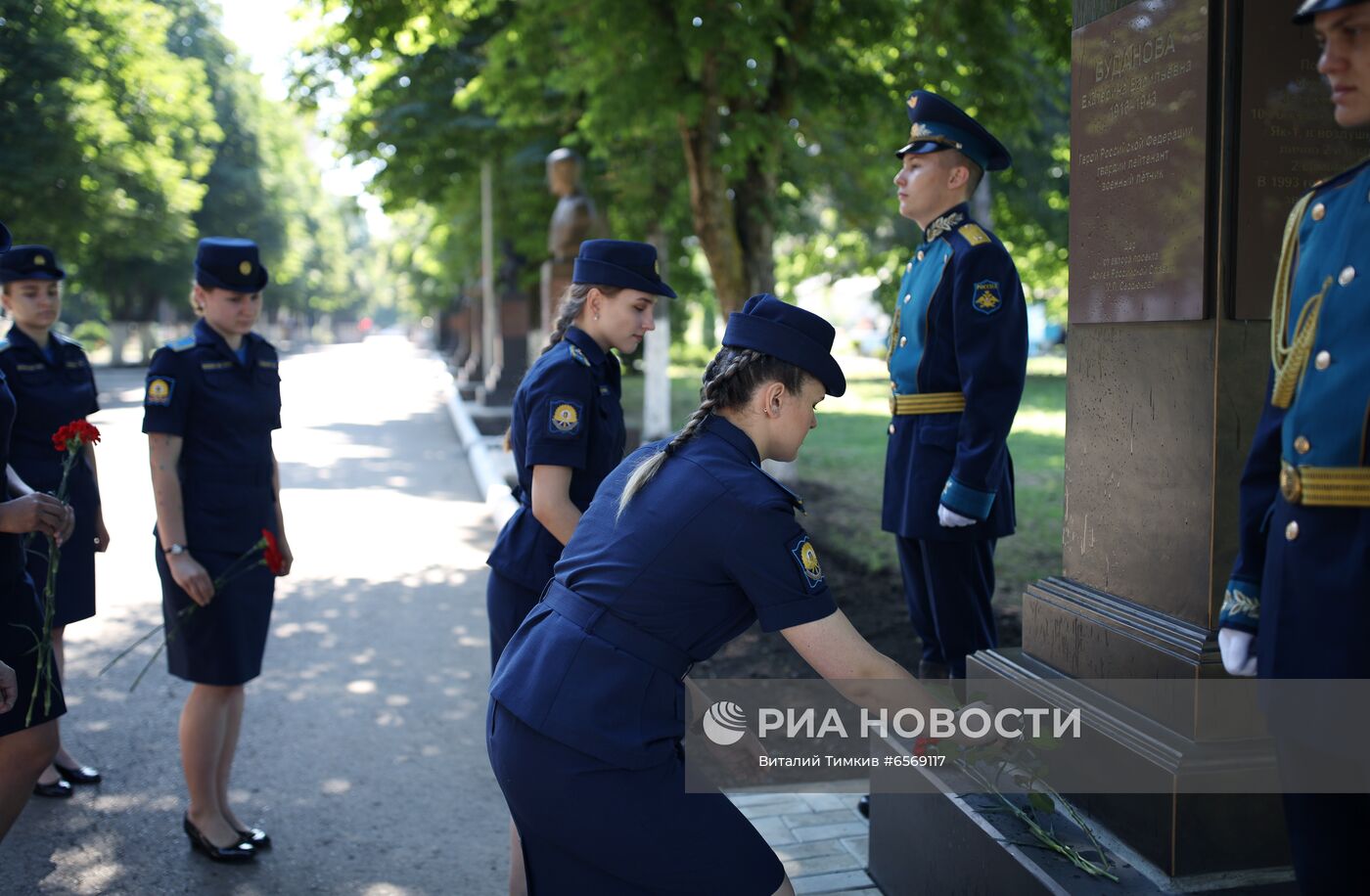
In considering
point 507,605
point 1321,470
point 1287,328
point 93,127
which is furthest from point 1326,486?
point 93,127

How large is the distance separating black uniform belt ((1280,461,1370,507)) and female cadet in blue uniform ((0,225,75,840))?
3.05 m

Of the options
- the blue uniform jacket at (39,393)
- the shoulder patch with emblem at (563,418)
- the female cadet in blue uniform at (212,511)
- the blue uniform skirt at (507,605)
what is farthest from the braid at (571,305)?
the blue uniform jacket at (39,393)

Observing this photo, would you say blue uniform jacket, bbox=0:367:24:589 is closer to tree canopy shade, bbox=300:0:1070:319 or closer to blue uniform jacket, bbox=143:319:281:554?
blue uniform jacket, bbox=143:319:281:554

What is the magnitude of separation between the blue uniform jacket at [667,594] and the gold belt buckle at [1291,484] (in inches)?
33.1

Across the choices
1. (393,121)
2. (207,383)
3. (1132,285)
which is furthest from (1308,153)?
(393,121)

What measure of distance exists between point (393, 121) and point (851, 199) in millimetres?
7258

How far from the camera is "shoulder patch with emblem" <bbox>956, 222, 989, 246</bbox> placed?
3.88 metres

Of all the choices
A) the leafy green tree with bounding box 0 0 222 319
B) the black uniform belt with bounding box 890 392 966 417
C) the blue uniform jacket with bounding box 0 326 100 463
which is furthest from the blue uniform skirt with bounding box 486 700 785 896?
the leafy green tree with bounding box 0 0 222 319

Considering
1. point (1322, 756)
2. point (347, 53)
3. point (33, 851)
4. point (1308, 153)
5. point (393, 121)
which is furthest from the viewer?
point (347, 53)

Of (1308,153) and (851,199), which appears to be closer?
(1308,153)

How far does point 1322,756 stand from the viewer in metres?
2.19

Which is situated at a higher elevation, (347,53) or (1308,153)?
(347,53)

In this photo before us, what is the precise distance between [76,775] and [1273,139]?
481 centimetres

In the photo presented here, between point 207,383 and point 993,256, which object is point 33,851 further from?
point 993,256
